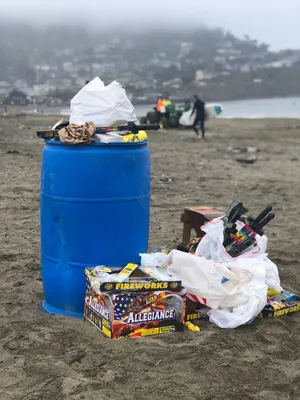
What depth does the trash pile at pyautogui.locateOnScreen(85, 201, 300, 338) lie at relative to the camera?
345 cm

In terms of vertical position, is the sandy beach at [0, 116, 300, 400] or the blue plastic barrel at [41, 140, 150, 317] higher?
the blue plastic barrel at [41, 140, 150, 317]

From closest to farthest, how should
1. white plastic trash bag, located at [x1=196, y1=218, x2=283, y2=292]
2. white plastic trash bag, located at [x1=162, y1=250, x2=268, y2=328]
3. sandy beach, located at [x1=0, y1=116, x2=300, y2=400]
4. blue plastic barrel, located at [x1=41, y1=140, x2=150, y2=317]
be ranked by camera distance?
sandy beach, located at [x1=0, y1=116, x2=300, y2=400], blue plastic barrel, located at [x1=41, y1=140, x2=150, y2=317], white plastic trash bag, located at [x1=162, y1=250, x2=268, y2=328], white plastic trash bag, located at [x1=196, y1=218, x2=283, y2=292]

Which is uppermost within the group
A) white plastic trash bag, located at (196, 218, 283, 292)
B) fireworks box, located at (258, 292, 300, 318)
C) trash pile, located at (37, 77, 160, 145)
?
trash pile, located at (37, 77, 160, 145)

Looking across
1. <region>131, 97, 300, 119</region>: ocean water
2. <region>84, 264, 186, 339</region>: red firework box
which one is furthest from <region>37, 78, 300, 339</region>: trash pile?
<region>131, 97, 300, 119</region>: ocean water

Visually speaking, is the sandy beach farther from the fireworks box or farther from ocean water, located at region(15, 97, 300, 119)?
ocean water, located at region(15, 97, 300, 119)

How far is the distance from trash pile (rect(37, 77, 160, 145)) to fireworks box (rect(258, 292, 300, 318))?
4.94ft

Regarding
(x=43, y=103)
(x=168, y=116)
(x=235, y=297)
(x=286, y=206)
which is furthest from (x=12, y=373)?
(x=43, y=103)

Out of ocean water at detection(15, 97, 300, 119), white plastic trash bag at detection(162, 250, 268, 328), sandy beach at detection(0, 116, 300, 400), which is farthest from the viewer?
ocean water at detection(15, 97, 300, 119)

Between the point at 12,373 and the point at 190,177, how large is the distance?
7.90 meters

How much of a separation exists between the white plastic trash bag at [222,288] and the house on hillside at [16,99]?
46.1m

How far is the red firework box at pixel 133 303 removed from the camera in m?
3.40

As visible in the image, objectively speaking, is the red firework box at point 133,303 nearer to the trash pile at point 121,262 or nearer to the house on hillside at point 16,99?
the trash pile at point 121,262

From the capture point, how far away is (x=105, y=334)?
11.5 feet

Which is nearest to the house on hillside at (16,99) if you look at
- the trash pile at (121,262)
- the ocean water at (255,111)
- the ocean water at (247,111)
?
the ocean water at (247,111)
